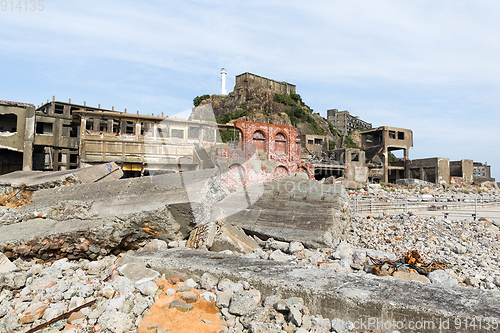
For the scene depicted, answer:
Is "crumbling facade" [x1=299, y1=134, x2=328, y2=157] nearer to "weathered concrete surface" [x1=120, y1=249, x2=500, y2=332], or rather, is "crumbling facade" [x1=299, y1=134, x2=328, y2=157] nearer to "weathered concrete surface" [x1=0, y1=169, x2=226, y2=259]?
"weathered concrete surface" [x1=0, y1=169, x2=226, y2=259]

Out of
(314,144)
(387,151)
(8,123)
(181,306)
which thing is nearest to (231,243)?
(181,306)

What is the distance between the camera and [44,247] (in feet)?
13.3

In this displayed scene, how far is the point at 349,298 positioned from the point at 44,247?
13.4ft

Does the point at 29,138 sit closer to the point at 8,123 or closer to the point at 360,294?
the point at 8,123

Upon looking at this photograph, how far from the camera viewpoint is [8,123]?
2148 centimetres

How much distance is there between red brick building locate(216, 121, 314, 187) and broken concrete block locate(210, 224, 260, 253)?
11585 millimetres

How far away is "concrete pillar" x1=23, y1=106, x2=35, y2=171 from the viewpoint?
61.6ft

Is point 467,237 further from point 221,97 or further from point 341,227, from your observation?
point 221,97

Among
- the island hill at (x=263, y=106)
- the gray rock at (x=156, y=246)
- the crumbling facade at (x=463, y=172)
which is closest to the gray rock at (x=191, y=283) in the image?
the gray rock at (x=156, y=246)

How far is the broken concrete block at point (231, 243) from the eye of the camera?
4.80 m

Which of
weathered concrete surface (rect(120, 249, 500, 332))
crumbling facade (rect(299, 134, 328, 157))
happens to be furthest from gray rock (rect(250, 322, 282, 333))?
crumbling facade (rect(299, 134, 328, 157))

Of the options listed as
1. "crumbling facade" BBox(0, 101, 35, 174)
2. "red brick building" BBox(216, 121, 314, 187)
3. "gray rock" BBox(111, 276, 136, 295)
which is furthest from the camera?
"crumbling facade" BBox(0, 101, 35, 174)

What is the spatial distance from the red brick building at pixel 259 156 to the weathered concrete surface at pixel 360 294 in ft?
44.5

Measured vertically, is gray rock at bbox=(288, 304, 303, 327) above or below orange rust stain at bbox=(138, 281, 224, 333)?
above
